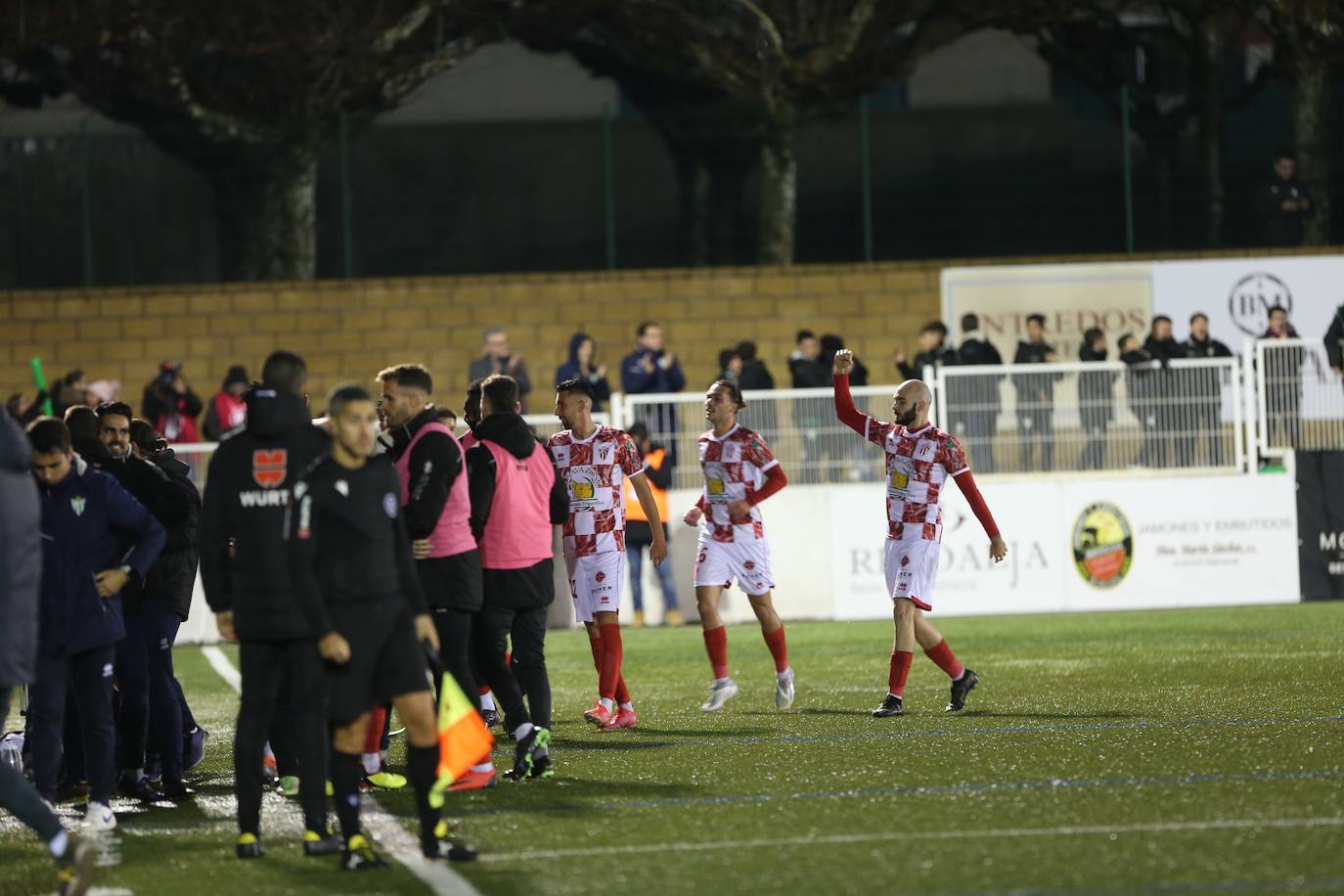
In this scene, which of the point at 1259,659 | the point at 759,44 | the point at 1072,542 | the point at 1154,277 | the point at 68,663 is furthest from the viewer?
the point at 759,44

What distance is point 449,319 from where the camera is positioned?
24375 millimetres

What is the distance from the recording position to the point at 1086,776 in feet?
29.4

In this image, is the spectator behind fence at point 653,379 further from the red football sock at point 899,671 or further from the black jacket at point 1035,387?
the red football sock at point 899,671

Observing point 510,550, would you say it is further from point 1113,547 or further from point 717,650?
point 1113,547

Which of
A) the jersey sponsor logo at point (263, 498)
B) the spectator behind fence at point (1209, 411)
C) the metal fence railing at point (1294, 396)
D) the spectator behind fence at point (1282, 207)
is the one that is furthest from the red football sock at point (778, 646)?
the spectator behind fence at point (1282, 207)

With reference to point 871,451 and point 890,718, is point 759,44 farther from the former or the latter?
point 890,718

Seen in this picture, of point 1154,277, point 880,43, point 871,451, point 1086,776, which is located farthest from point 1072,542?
point 1086,776

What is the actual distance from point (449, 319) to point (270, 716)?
54.5 ft

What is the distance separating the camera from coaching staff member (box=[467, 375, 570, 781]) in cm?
989

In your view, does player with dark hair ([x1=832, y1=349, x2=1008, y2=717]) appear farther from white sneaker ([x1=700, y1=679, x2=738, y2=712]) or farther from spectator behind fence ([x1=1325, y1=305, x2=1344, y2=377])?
spectator behind fence ([x1=1325, y1=305, x2=1344, y2=377])

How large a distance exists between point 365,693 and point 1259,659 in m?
8.66

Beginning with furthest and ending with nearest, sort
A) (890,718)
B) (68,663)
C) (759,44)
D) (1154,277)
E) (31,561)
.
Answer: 1. (759,44)
2. (1154,277)
3. (890,718)
4. (68,663)
5. (31,561)

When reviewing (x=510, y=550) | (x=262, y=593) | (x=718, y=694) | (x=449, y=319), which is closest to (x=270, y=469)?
(x=262, y=593)

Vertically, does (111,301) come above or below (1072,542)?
above
